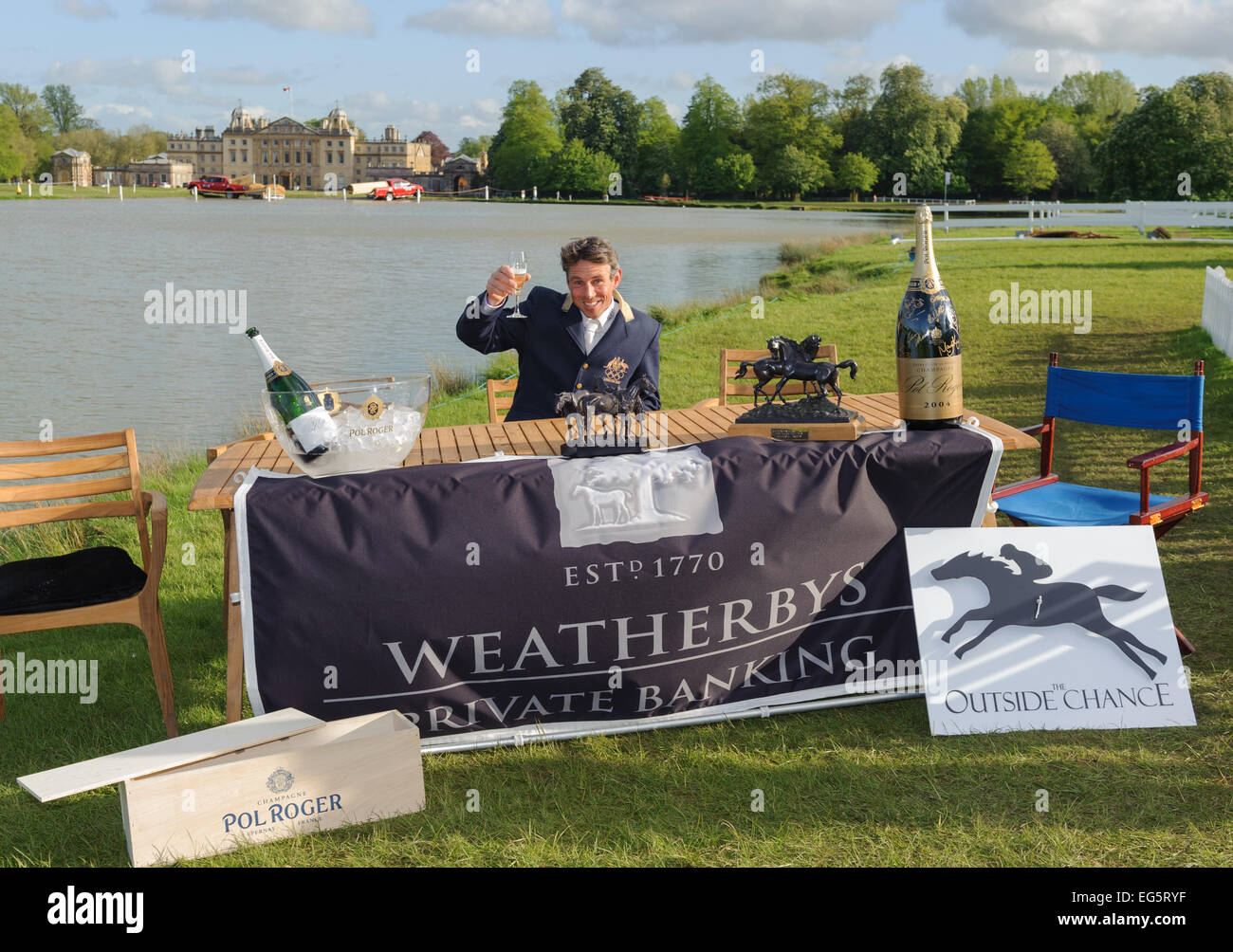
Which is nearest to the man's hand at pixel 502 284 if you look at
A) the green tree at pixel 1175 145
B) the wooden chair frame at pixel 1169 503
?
the wooden chair frame at pixel 1169 503

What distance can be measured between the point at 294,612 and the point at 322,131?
12480cm

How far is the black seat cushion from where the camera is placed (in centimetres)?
344

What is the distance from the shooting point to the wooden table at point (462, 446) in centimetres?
313

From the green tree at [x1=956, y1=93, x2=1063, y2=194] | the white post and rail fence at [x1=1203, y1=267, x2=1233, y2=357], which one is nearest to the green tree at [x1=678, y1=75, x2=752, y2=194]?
the green tree at [x1=956, y1=93, x2=1063, y2=194]

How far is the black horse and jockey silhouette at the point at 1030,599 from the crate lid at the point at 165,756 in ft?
6.47

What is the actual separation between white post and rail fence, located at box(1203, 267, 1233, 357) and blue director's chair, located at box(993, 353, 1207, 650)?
248 inches

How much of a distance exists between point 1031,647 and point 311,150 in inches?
4980

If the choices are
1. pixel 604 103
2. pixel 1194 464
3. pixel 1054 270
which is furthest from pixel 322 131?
pixel 1194 464

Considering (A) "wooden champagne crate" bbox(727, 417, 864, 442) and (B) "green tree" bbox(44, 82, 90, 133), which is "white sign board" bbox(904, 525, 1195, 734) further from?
(B) "green tree" bbox(44, 82, 90, 133)

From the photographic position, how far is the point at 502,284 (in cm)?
370

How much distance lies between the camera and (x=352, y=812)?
2990 millimetres

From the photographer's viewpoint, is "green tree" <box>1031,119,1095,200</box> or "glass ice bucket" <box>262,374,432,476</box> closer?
"glass ice bucket" <box>262,374,432,476</box>

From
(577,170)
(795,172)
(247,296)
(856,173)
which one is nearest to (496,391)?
(247,296)
